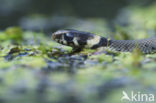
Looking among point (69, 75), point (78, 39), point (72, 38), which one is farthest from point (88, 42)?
point (69, 75)

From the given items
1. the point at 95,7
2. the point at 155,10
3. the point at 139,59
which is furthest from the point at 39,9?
the point at 139,59

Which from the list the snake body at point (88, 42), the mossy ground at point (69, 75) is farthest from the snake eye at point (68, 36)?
the mossy ground at point (69, 75)

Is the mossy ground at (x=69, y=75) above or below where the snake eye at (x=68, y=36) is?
below

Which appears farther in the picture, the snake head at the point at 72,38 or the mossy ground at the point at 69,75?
the snake head at the point at 72,38

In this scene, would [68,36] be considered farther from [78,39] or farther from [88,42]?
[88,42]

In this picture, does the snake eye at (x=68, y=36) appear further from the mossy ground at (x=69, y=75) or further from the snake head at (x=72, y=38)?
the mossy ground at (x=69, y=75)

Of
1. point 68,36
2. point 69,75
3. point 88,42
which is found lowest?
point 69,75

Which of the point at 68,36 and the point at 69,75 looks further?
the point at 68,36

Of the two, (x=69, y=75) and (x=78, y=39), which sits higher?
(x=78, y=39)

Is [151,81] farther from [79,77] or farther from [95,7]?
[95,7]
